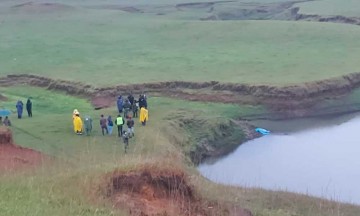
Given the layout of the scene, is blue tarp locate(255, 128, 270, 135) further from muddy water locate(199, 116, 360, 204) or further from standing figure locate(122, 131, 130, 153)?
standing figure locate(122, 131, 130, 153)

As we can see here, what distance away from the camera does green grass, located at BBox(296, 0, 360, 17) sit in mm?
74162

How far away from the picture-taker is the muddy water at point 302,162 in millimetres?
28734

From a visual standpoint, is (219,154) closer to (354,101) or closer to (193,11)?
(354,101)

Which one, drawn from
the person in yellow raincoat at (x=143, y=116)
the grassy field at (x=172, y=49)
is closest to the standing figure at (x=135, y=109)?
the person in yellow raincoat at (x=143, y=116)

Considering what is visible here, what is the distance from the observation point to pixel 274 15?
81.2 meters

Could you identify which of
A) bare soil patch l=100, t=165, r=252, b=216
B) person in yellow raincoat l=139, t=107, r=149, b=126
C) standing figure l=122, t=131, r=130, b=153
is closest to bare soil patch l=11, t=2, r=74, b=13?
person in yellow raincoat l=139, t=107, r=149, b=126

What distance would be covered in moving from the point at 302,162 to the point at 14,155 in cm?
1381

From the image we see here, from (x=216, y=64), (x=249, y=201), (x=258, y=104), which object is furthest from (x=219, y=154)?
(x=216, y=64)

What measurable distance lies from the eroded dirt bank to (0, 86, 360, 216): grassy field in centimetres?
101

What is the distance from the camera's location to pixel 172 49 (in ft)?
196

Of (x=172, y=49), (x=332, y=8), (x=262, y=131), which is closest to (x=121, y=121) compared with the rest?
(x=262, y=131)

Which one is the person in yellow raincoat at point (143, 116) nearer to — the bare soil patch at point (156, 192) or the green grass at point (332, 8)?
the bare soil patch at point (156, 192)

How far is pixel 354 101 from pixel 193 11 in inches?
1676

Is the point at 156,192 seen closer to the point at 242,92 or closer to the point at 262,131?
the point at 262,131
